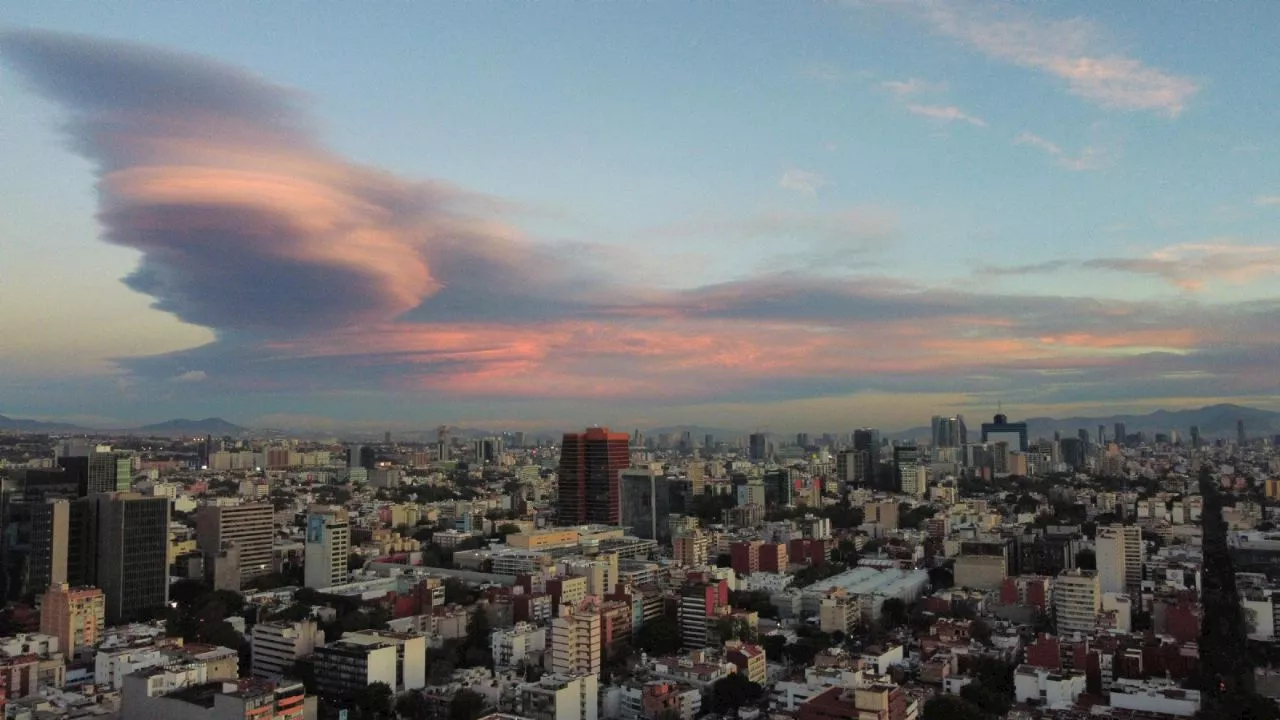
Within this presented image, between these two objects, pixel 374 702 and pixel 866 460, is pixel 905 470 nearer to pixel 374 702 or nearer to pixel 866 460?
pixel 866 460

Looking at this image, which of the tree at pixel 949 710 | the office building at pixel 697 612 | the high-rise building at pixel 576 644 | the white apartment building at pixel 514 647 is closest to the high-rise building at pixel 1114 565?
the office building at pixel 697 612

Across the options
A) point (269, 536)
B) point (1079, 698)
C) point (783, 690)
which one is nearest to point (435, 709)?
point (783, 690)

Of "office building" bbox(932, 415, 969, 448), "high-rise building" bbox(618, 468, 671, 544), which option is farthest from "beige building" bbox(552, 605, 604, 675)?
"office building" bbox(932, 415, 969, 448)

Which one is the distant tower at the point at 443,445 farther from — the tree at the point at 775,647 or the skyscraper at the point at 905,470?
the tree at the point at 775,647

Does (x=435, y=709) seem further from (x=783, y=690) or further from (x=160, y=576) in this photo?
(x=160, y=576)

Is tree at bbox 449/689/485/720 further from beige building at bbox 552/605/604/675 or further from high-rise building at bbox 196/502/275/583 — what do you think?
high-rise building at bbox 196/502/275/583
